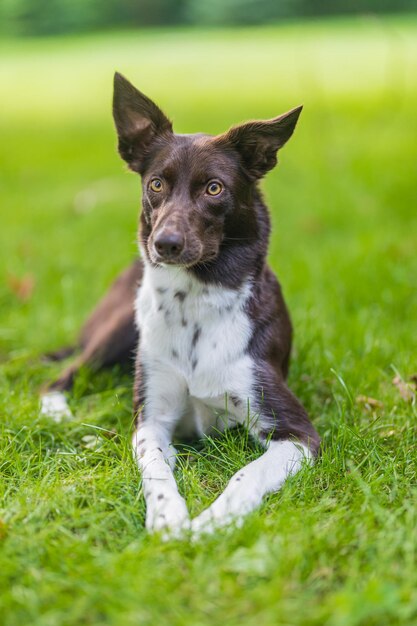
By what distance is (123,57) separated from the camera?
17.0 m

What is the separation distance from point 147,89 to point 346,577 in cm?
1308

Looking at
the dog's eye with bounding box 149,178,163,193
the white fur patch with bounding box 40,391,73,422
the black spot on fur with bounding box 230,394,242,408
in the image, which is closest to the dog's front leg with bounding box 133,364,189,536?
the black spot on fur with bounding box 230,394,242,408

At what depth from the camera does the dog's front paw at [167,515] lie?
255 cm

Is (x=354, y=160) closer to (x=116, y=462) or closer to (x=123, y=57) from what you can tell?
(x=116, y=462)

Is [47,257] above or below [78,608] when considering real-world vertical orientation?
below

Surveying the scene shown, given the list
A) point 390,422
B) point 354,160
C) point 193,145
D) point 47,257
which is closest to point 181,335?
point 193,145

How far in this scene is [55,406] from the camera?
12.5 ft

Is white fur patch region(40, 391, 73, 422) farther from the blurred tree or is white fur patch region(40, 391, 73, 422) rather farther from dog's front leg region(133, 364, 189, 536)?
the blurred tree

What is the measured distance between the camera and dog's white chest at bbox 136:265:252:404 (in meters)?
3.25

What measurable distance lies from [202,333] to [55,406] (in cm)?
96

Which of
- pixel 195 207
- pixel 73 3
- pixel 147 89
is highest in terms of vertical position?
pixel 195 207

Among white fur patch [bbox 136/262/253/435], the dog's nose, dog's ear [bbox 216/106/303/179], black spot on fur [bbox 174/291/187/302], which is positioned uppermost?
dog's ear [bbox 216/106/303/179]

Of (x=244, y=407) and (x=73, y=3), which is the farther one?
(x=73, y=3)

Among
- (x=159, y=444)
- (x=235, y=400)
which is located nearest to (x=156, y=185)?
(x=235, y=400)
